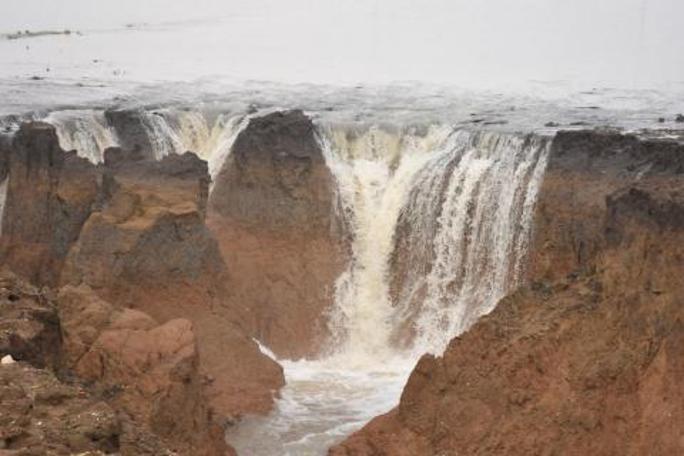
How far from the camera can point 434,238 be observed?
2267cm

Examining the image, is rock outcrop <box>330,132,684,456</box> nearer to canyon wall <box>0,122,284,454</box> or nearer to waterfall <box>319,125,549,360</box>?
canyon wall <box>0,122,284,454</box>

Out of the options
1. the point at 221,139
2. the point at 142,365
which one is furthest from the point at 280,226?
the point at 142,365

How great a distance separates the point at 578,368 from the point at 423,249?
32.6 ft

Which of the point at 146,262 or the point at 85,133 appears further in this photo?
the point at 85,133

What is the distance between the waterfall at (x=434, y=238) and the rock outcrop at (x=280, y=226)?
0.49 meters

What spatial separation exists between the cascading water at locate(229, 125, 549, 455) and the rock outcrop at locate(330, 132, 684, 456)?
5569 millimetres

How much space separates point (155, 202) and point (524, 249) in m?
7.22

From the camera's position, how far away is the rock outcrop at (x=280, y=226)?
72.1 feet

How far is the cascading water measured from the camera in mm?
21422

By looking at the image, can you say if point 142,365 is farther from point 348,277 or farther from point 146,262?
point 348,277

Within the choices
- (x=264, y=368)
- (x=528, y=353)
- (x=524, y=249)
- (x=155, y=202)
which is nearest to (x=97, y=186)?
(x=155, y=202)

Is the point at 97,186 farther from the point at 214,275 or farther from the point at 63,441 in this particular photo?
the point at 63,441

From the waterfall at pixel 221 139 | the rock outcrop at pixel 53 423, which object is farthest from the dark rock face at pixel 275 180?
the rock outcrop at pixel 53 423

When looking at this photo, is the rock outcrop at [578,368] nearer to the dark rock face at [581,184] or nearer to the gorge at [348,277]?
the gorge at [348,277]
